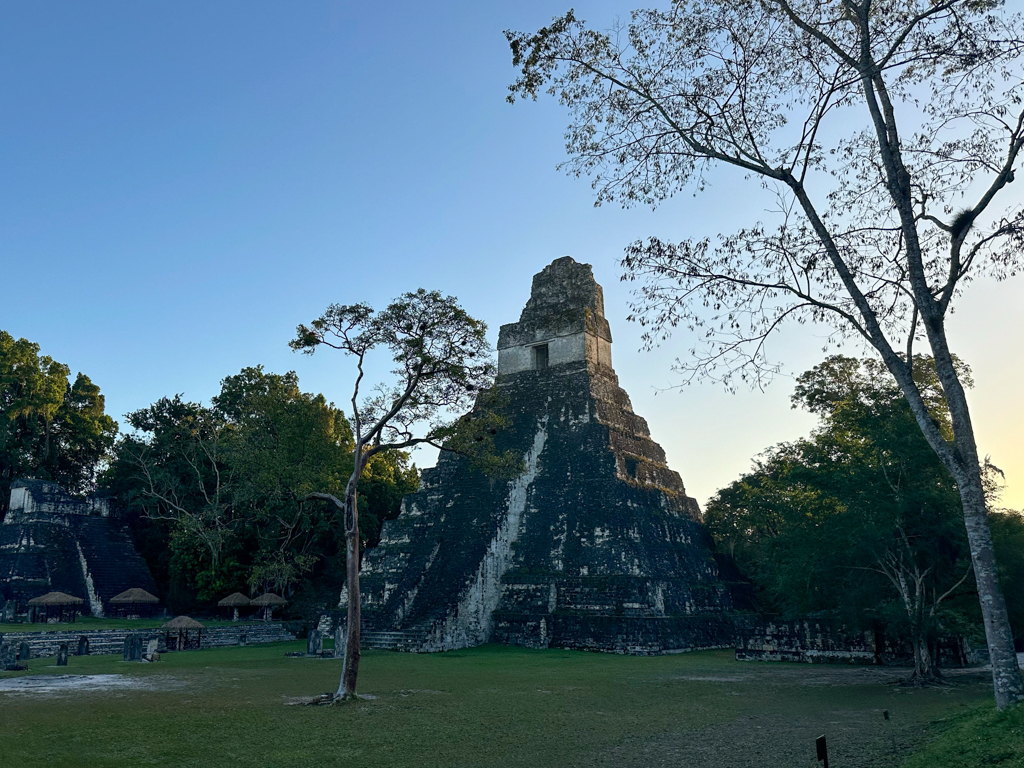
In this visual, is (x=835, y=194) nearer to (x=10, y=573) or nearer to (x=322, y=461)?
(x=322, y=461)

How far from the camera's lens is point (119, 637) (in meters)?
19.9

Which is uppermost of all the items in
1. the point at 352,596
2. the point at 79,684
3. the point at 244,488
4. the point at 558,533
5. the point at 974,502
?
the point at 244,488

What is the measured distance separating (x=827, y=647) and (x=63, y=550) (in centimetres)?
2769

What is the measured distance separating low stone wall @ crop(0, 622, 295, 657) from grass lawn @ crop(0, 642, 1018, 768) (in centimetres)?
392

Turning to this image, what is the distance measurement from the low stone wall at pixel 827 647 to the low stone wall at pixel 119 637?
1414 centimetres

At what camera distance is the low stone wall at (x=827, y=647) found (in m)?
15.2

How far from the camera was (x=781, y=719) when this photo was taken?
9109mm

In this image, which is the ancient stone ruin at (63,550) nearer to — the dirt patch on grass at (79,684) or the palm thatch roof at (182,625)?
the palm thatch roof at (182,625)

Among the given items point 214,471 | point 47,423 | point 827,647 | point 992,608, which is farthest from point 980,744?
point 47,423

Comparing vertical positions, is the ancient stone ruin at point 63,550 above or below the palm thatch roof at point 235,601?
above

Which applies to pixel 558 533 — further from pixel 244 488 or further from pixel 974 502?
pixel 974 502

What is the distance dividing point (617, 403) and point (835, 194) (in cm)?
1665

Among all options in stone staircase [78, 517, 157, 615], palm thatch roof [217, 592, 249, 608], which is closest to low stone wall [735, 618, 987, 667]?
palm thatch roof [217, 592, 249, 608]

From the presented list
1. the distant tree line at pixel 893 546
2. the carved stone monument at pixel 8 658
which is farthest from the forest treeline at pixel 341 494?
the carved stone monument at pixel 8 658
